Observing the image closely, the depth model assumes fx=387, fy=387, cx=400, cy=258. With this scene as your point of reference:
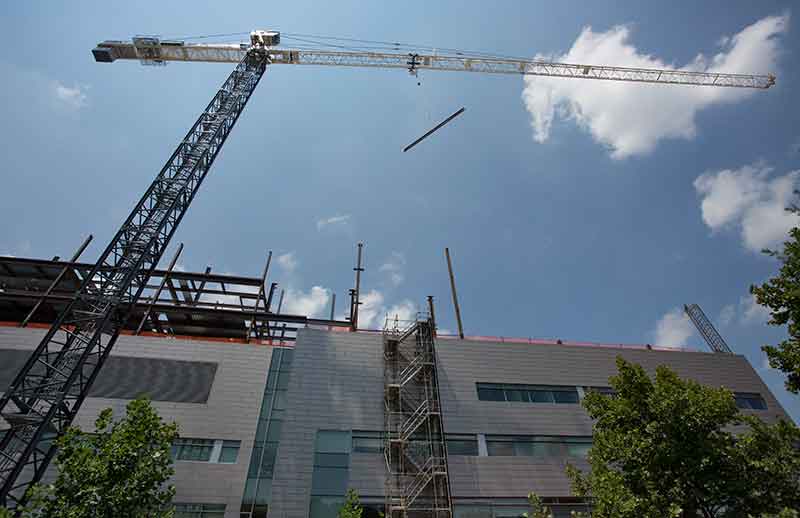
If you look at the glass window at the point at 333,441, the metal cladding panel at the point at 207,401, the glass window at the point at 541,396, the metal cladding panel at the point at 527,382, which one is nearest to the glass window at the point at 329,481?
the glass window at the point at 333,441

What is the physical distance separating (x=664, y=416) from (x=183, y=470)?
2522cm

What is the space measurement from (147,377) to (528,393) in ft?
86.3

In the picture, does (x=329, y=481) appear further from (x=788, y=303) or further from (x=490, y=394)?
(x=788, y=303)

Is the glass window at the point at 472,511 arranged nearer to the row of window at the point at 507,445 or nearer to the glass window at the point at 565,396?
the row of window at the point at 507,445

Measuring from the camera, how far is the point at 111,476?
14.6 m

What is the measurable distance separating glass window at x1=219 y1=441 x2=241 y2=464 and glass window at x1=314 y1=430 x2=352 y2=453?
4.84m

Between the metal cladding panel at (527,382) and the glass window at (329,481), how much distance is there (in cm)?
653

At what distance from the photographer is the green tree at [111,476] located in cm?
1390

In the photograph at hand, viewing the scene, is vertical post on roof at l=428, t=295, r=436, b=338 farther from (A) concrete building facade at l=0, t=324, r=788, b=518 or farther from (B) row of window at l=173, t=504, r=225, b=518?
(B) row of window at l=173, t=504, r=225, b=518

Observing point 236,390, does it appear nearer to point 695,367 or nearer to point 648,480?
point 648,480

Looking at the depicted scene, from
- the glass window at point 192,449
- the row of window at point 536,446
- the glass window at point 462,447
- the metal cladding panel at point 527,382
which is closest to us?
the glass window at point 192,449

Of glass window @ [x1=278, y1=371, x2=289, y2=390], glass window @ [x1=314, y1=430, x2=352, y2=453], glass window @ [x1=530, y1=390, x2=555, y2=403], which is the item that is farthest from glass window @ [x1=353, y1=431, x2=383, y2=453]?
glass window @ [x1=530, y1=390, x2=555, y2=403]

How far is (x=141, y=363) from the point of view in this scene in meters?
26.4

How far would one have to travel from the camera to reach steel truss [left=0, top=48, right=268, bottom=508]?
20.1 metres
